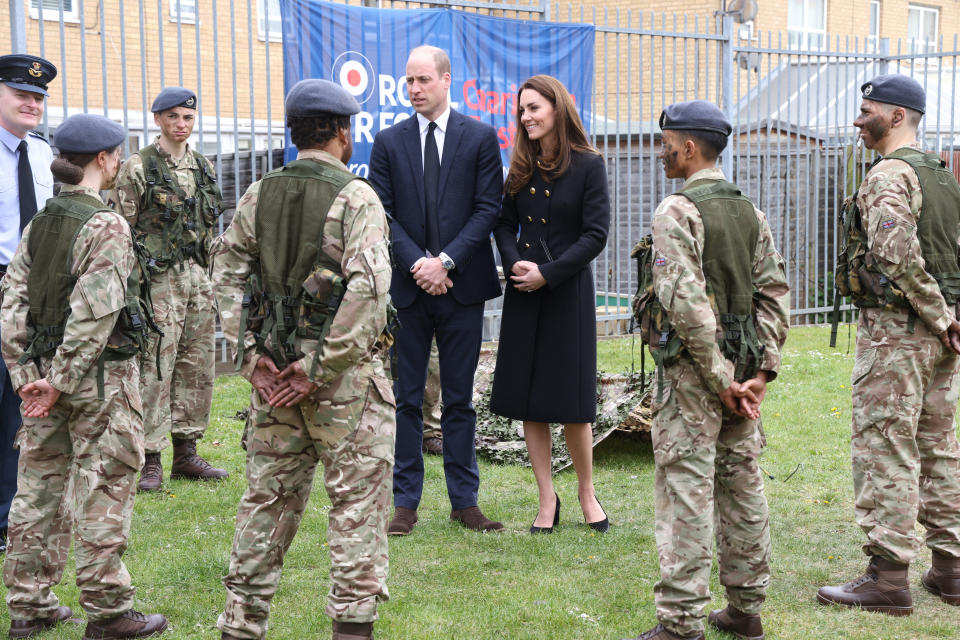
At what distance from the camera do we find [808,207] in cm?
1323

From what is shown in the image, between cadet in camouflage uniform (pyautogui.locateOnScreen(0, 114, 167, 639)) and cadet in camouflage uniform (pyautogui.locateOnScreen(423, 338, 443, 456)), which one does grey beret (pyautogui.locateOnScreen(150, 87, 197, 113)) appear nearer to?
cadet in camouflage uniform (pyautogui.locateOnScreen(0, 114, 167, 639))

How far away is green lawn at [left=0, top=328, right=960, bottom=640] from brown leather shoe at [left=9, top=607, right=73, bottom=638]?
0.07 m

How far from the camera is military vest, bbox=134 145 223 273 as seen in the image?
607 cm

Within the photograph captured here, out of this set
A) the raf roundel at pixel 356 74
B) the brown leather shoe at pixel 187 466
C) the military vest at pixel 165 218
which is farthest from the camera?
the raf roundel at pixel 356 74

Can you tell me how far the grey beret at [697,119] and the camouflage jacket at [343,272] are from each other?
1.21 metres

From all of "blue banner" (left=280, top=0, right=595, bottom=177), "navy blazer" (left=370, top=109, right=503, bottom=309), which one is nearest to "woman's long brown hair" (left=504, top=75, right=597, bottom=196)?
"navy blazer" (left=370, top=109, right=503, bottom=309)

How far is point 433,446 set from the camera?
23.7 ft

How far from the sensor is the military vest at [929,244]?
4.39m

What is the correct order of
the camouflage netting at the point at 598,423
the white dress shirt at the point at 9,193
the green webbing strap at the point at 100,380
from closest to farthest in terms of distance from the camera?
the green webbing strap at the point at 100,380
the white dress shirt at the point at 9,193
the camouflage netting at the point at 598,423

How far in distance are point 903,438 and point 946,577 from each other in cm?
69

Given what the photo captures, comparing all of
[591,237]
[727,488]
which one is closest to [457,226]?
[591,237]

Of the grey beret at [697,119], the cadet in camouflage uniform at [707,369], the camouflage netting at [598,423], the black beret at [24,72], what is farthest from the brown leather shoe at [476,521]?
the black beret at [24,72]

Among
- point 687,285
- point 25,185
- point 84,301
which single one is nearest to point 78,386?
point 84,301

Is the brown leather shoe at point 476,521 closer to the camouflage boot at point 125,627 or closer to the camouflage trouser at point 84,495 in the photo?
the camouflage boot at point 125,627
